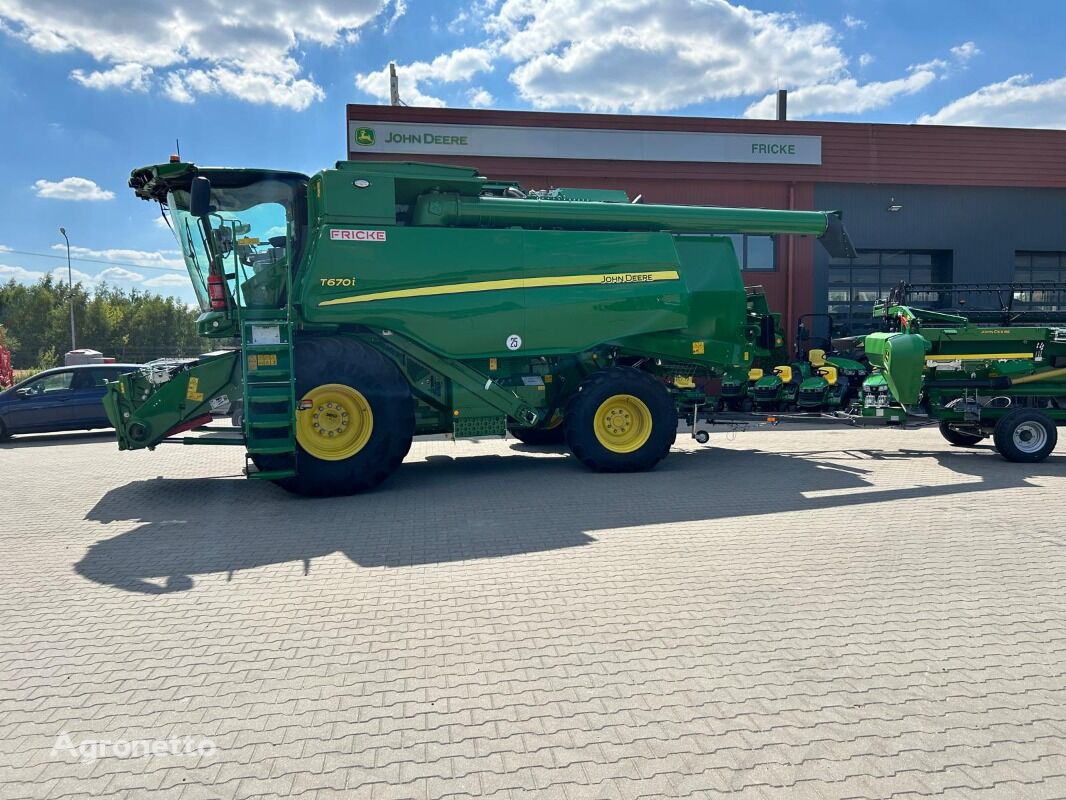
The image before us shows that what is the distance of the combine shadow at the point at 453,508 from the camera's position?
543 centimetres

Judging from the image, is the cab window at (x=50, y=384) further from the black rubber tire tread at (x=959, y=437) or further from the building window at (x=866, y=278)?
the building window at (x=866, y=278)

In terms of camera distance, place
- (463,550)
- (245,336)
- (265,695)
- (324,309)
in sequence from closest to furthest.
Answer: (265,695), (463,550), (245,336), (324,309)

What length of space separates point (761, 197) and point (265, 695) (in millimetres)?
18591

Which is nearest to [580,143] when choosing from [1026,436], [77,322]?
[1026,436]

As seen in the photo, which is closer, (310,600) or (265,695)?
(265,695)

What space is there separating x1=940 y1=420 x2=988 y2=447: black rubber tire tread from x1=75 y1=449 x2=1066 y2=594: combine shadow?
75 centimetres

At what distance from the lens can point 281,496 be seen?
7.66 m

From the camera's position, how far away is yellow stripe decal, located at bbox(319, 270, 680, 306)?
25.4 ft

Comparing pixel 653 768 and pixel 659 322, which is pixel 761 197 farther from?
pixel 653 768

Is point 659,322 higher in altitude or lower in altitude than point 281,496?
higher

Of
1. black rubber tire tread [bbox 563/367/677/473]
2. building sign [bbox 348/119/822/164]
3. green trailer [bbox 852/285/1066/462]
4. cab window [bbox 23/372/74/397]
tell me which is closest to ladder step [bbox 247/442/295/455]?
black rubber tire tread [bbox 563/367/677/473]

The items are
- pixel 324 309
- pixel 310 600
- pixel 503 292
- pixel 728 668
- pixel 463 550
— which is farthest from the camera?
pixel 503 292

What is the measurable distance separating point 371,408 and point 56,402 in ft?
32.0

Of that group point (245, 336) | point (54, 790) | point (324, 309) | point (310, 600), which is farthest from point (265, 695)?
point (324, 309)
